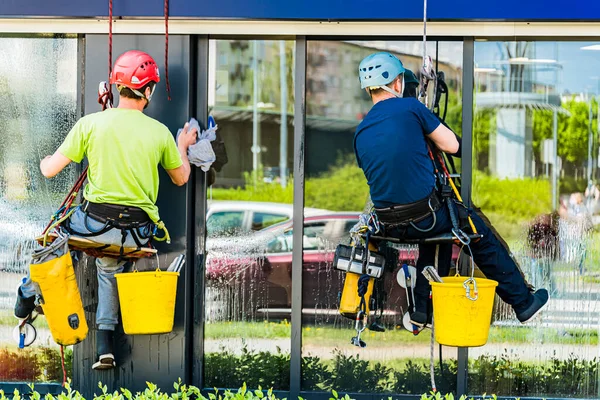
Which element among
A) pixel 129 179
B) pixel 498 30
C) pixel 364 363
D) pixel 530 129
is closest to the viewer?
pixel 129 179

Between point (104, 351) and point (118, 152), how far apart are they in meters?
1.26

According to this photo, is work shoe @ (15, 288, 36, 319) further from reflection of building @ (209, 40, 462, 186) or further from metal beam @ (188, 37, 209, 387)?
reflection of building @ (209, 40, 462, 186)

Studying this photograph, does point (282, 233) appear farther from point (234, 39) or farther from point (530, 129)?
point (530, 129)

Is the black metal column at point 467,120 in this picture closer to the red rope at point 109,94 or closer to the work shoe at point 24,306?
the red rope at point 109,94

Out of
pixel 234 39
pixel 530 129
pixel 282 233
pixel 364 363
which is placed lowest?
pixel 364 363

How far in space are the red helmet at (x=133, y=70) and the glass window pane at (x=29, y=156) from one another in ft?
2.44

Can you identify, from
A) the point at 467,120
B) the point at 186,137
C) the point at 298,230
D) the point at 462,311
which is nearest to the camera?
the point at 462,311

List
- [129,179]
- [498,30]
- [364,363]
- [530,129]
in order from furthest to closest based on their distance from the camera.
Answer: [530,129] → [364,363] → [498,30] → [129,179]

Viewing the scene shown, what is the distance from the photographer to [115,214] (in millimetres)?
5789

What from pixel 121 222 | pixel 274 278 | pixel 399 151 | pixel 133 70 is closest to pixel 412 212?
pixel 399 151

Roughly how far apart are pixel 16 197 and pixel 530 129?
12.2 ft

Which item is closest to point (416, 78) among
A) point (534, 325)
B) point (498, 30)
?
point (498, 30)

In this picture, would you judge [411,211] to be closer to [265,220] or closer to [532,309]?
[532,309]

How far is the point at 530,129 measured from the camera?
286 inches
